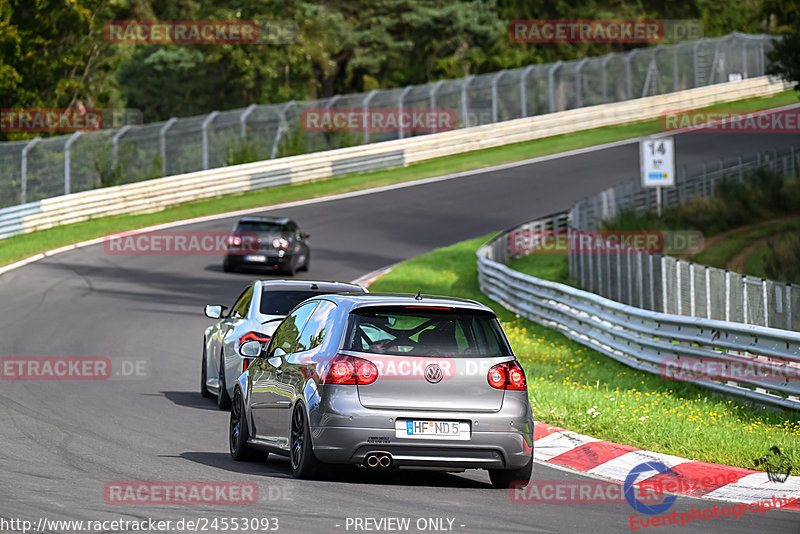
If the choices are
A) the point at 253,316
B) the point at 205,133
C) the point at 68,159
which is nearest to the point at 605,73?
the point at 205,133

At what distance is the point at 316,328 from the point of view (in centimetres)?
1058

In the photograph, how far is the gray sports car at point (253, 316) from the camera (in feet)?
49.6

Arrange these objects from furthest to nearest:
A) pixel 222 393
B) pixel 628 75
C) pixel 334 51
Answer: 1. pixel 334 51
2. pixel 628 75
3. pixel 222 393

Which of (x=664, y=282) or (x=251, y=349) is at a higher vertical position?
(x=251, y=349)

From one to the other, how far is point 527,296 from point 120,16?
58.7m

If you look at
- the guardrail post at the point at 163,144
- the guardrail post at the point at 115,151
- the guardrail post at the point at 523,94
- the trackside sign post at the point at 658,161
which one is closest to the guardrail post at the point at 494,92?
the guardrail post at the point at 523,94

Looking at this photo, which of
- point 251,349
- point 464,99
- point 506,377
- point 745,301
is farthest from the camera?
point 464,99

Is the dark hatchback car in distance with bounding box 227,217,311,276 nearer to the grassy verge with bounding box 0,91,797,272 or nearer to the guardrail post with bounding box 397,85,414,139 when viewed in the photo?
the grassy verge with bounding box 0,91,797,272

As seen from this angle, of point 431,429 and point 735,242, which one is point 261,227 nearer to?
point 735,242

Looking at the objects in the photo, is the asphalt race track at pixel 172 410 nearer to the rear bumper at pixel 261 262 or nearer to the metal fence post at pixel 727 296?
the rear bumper at pixel 261 262

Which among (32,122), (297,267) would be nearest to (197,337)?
(297,267)

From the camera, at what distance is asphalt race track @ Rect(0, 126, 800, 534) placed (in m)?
8.83

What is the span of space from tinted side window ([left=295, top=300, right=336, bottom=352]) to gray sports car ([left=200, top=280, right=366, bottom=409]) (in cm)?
404

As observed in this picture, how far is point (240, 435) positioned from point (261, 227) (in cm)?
2313
